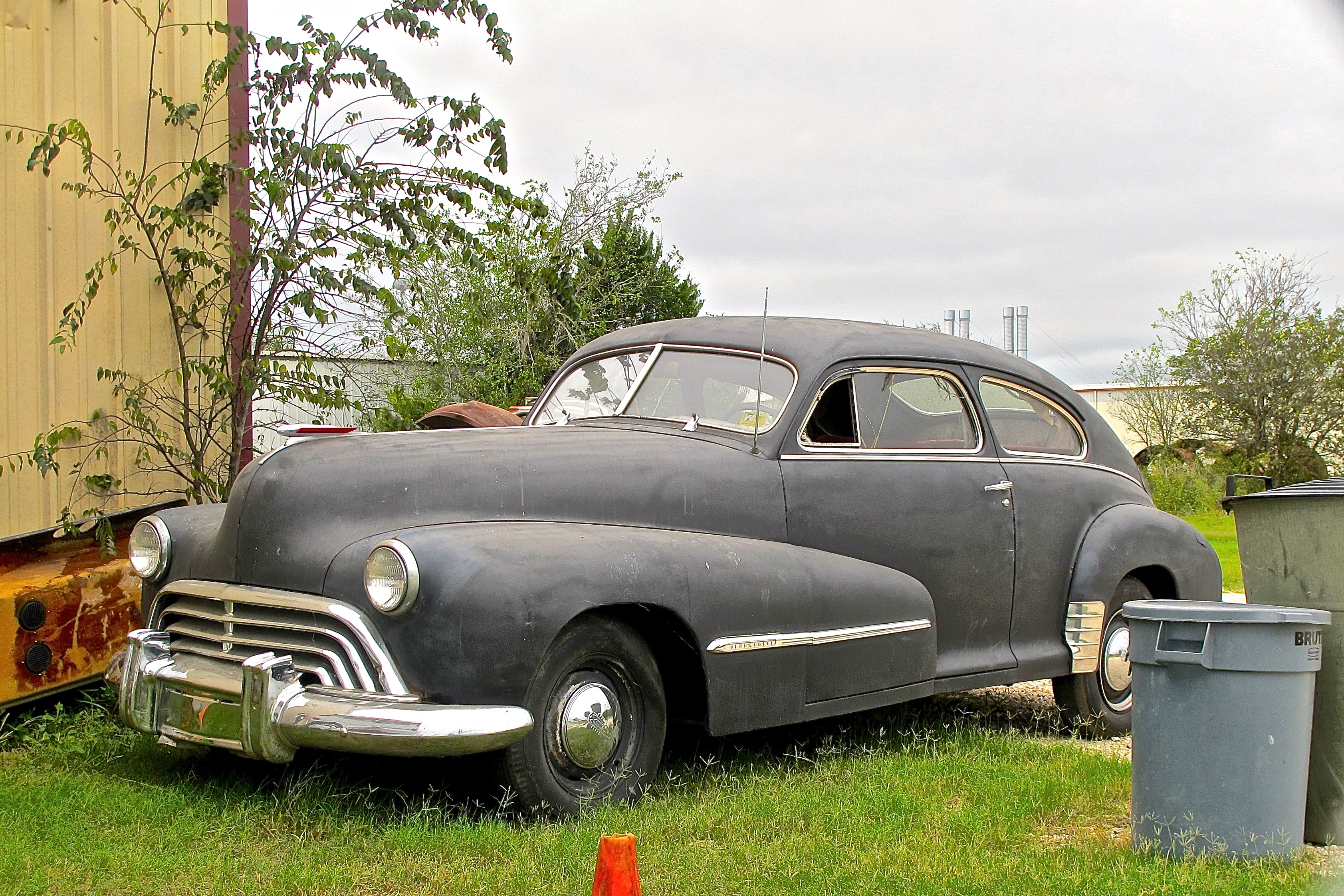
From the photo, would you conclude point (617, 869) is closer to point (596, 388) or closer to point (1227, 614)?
point (1227, 614)

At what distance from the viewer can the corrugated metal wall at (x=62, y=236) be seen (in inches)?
236

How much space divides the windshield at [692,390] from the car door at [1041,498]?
1219 mm

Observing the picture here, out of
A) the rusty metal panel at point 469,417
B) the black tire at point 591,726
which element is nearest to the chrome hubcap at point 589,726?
the black tire at point 591,726

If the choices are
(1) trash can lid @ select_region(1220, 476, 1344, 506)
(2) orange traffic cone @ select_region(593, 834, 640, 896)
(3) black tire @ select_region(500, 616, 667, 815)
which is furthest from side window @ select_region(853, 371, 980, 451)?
(2) orange traffic cone @ select_region(593, 834, 640, 896)

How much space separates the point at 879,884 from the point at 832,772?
1270 millimetres

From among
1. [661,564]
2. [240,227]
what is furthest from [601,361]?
[240,227]

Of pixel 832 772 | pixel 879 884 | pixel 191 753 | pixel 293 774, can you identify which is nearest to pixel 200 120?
pixel 191 753

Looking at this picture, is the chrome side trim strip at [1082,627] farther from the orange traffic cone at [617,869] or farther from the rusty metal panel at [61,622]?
the rusty metal panel at [61,622]

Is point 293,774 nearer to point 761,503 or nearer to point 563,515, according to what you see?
point 563,515

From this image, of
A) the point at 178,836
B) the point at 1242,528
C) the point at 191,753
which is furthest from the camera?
the point at 191,753

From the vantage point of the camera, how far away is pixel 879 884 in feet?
11.2

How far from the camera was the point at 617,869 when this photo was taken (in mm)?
2801

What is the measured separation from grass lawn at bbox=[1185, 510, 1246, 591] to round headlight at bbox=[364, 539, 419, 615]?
7.20 metres

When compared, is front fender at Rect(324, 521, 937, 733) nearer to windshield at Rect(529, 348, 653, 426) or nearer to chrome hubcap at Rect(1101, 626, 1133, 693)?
windshield at Rect(529, 348, 653, 426)
